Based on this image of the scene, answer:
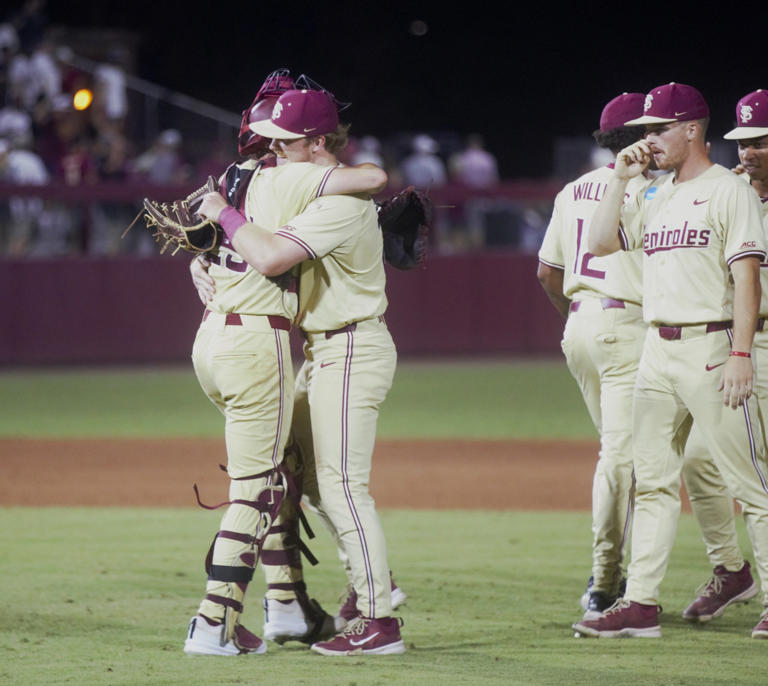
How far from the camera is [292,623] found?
200 inches

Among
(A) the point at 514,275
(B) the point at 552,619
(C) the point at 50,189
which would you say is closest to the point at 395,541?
(B) the point at 552,619

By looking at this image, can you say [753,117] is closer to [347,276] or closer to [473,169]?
[347,276]

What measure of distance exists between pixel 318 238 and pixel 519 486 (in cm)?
518

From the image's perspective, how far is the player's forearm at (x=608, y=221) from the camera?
5070 millimetres

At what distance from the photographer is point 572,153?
1970cm

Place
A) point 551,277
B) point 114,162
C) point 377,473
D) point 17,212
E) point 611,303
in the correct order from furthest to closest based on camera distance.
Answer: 1. point 114,162
2. point 17,212
3. point 377,473
4. point 551,277
5. point 611,303

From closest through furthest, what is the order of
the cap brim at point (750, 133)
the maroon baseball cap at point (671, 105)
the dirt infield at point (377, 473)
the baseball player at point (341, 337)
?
1. the baseball player at point (341, 337)
2. the maroon baseball cap at point (671, 105)
3. the cap brim at point (750, 133)
4. the dirt infield at point (377, 473)

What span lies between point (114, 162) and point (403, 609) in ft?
42.5

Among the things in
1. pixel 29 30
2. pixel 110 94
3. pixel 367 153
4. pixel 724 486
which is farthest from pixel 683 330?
pixel 29 30

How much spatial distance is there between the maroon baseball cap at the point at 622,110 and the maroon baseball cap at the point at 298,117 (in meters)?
1.35

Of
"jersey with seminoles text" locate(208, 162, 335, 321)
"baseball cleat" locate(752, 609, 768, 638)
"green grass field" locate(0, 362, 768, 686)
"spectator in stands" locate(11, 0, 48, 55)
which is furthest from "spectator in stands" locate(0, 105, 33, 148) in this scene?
"baseball cleat" locate(752, 609, 768, 638)

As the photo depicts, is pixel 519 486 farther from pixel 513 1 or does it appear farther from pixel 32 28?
pixel 513 1

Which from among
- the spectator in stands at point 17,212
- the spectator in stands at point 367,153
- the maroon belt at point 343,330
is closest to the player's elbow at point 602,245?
the maroon belt at point 343,330

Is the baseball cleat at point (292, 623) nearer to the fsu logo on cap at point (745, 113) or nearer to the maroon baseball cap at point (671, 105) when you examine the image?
the maroon baseball cap at point (671, 105)
